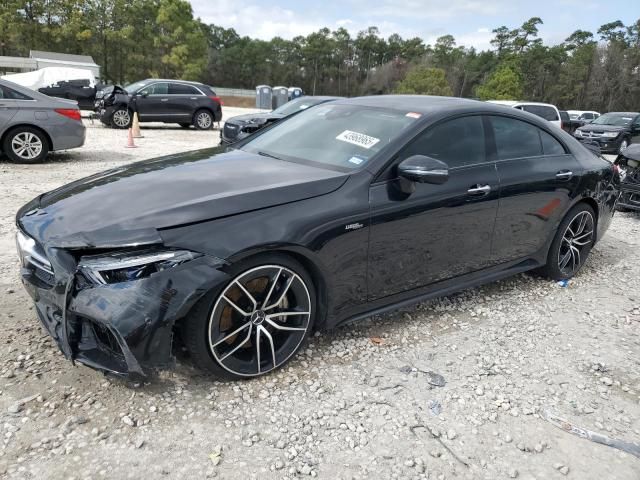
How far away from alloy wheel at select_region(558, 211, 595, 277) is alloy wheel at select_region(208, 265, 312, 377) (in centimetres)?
269

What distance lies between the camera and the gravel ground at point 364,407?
2176mm

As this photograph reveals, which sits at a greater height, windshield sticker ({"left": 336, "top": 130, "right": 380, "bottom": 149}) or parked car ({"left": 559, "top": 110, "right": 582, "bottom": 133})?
parked car ({"left": 559, "top": 110, "right": 582, "bottom": 133})

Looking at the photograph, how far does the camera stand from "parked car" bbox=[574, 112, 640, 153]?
15266 mm

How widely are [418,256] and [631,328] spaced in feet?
5.92

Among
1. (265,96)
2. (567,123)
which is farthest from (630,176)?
(265,96)

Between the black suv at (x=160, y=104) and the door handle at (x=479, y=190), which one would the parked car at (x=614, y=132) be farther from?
the door handle at (x=479, y=190)

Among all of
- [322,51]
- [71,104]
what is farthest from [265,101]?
[322,51]

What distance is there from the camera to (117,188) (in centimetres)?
283

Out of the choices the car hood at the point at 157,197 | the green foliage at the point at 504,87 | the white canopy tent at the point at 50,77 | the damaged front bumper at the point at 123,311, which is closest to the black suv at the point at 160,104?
the white canopy tent at the point at 50,77

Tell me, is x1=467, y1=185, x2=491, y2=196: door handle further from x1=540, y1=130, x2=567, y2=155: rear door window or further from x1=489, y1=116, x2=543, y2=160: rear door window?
x1=540, y1=130, x2=567, y2=155: rear door window

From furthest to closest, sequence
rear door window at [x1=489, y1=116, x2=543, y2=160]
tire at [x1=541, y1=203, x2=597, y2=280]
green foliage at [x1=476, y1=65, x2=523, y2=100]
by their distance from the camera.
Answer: green foliage at [x1=476, y1=65, x2=523, y2=100] < tire at [x1=541, y1=203, x2=597, y2=280] < rear door window at [x1=489, y1=116, x2=543, y2=160]

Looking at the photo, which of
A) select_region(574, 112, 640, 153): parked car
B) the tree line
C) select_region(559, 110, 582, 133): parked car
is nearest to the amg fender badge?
select_region(574, 112, 640, 153): parked car

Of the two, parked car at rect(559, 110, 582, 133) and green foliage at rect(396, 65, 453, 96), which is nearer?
parked car at rect(559, 110, 582, 133)

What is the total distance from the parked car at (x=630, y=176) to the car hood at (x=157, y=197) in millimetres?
5606
